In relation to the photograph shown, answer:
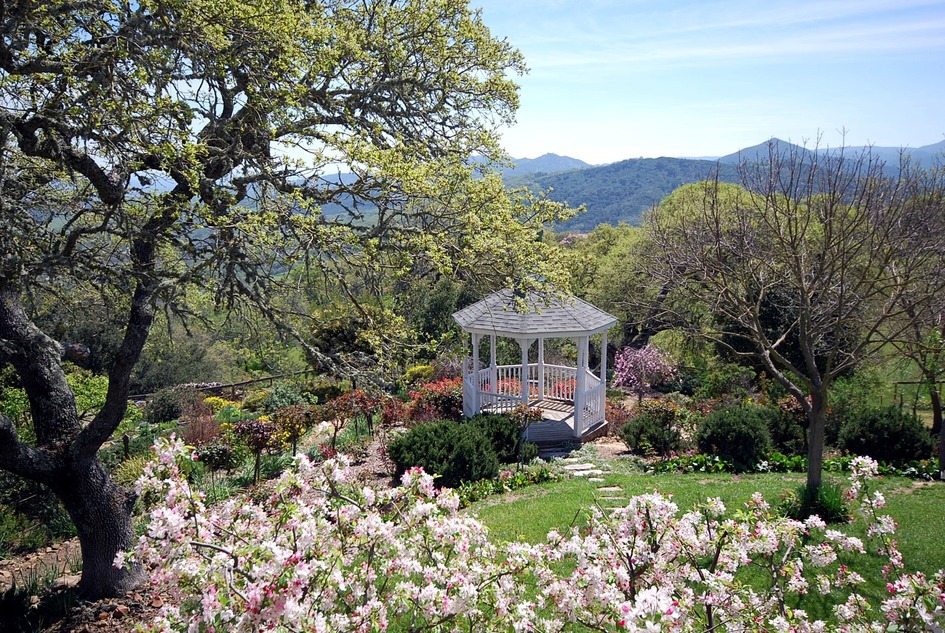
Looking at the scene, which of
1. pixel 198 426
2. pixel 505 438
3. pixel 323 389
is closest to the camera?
pixel 505 438

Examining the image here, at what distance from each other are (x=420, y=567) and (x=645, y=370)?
15645mm

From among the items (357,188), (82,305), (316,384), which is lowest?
(316,384)

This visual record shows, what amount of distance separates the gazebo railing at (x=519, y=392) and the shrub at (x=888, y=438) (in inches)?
171

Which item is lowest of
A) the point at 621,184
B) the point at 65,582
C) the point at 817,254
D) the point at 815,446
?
the point at 65,582

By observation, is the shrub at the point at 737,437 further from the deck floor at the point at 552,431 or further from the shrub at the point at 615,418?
the deck floor at the point at 552,431

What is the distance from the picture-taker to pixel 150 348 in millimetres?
7449

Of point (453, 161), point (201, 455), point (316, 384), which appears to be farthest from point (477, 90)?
point (316, 384)

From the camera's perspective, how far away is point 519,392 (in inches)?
534

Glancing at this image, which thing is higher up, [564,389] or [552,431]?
[564,389]

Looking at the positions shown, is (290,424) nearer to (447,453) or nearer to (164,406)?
(447,453)

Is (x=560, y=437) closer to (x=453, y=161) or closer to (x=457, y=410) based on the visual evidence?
(x=457, y=410)

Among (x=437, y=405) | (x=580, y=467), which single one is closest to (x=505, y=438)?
(x=580, y=467)

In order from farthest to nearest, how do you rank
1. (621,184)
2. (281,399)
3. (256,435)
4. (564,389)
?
(621,184) → (281,399) → (564,389) → (256,435)

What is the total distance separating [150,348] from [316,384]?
32.4ft
